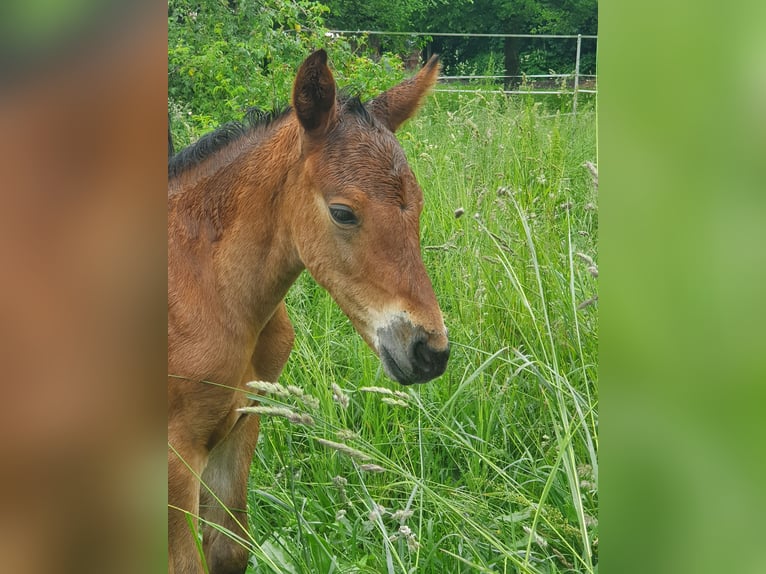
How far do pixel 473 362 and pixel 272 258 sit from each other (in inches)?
17.4

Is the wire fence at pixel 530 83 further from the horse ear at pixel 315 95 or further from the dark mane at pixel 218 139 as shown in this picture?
the dark mane at pixel 218 139

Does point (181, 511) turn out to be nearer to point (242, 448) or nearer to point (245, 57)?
point (242, 448)

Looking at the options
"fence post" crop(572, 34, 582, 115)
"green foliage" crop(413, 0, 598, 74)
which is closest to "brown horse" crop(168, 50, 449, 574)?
"green foliage" crop(413, 0, 598, 74)

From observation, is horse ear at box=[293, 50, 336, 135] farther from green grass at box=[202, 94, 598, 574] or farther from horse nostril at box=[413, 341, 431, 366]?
horse nostril at box=[413, 341, 431, 366]

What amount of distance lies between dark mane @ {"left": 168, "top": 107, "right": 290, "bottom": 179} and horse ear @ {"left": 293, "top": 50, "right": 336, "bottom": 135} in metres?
0.14

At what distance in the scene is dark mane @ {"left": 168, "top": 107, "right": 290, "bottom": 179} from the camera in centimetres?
140

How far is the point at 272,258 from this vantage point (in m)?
1.39

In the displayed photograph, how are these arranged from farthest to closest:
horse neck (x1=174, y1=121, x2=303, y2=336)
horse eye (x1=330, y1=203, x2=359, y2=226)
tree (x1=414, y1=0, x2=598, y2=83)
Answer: horse neck (x1=174, y1=121, x2=303, y2=336) → horse eye (x1=330, y1=203, x2=359, y2=226) → tree (x1=414, y1=0, x2=598, y2=83)

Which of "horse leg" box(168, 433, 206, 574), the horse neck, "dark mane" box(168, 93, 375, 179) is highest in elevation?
"dark mane" box(168, 93, 375, 179)

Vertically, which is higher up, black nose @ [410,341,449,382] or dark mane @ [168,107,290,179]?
dark mane @ [168,107,290,179]

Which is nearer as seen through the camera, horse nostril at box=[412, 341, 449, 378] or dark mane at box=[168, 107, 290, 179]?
horse nostril at box=[412, 341, 449, 378]

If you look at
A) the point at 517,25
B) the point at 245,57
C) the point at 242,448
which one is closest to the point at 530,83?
the point at 517,25
